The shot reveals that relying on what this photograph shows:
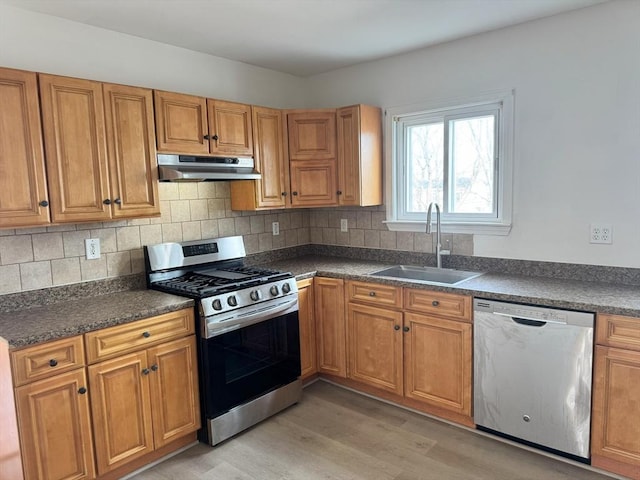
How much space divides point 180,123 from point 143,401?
5.46 feet

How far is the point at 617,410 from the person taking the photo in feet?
7.20

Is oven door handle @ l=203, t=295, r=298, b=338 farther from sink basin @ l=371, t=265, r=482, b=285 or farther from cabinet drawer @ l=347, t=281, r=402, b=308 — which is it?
sink basin @ l=371, t=265, r=482, b=285

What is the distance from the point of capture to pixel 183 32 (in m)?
2.84

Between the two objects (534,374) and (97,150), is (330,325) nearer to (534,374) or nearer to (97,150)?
(534,374)

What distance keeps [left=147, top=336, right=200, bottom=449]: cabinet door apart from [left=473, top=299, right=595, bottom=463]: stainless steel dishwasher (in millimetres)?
1676

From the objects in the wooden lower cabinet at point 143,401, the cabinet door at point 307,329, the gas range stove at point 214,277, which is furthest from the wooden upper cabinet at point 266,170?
Result: the wooden lower cabinet at point 143,401

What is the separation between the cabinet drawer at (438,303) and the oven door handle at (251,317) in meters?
0.79

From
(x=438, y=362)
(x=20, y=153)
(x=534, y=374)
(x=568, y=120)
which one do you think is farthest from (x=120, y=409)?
(x=568, y=120)

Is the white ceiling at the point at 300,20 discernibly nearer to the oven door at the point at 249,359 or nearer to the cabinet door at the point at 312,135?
the cabinet door at the point at 312,135

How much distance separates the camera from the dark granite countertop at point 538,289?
2219 mm

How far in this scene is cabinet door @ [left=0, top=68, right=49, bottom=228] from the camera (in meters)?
2.14

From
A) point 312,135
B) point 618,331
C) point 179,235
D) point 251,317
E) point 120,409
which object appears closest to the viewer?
point 618,331

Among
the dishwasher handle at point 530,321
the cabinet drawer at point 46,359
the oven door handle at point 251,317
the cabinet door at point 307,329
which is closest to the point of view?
the cabinet drawer at point 46,359

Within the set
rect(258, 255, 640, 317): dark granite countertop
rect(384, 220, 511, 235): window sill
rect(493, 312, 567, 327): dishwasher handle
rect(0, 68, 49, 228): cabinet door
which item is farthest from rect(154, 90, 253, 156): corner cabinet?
rect(493, 312, 567, 327): dishwasher handle
